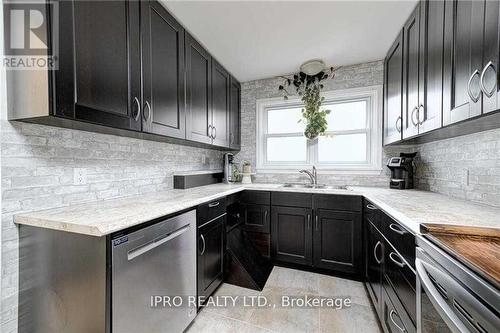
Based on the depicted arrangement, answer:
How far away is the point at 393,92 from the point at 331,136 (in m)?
0.81

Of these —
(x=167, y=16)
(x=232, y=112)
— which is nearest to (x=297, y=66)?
(x=232, y=112)

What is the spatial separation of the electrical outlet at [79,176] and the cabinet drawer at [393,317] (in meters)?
1.99

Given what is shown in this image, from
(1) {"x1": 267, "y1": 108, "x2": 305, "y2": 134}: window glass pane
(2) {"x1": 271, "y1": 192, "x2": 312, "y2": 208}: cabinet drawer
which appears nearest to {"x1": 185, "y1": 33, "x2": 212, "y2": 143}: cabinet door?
(2) {"x1": 271, "y1": 192, "x2": 312, "y2": 208}: cabinet drawer

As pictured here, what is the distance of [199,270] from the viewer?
154 cm

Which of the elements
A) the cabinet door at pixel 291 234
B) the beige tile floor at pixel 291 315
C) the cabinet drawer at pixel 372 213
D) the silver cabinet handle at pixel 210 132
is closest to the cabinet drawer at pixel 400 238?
the cabinet drawer at pixel 372 213

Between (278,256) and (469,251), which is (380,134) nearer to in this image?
(278,256)

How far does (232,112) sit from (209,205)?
155 centimetres

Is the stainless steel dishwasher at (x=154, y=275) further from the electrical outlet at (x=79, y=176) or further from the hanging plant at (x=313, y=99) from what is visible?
the hanging plant at (x=313, y=99)

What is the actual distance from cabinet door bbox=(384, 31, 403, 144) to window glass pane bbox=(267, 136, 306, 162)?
98cm

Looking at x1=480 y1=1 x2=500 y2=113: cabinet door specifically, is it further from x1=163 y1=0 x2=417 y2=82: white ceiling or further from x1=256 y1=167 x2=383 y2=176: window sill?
x1=256 y1=167 x2=383 y2=176: window sill

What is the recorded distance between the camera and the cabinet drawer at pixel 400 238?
971 millimetres

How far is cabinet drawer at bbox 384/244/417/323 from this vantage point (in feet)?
3.14

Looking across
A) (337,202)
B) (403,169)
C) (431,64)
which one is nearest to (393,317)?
(337,202)

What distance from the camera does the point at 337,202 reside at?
6.88ft
